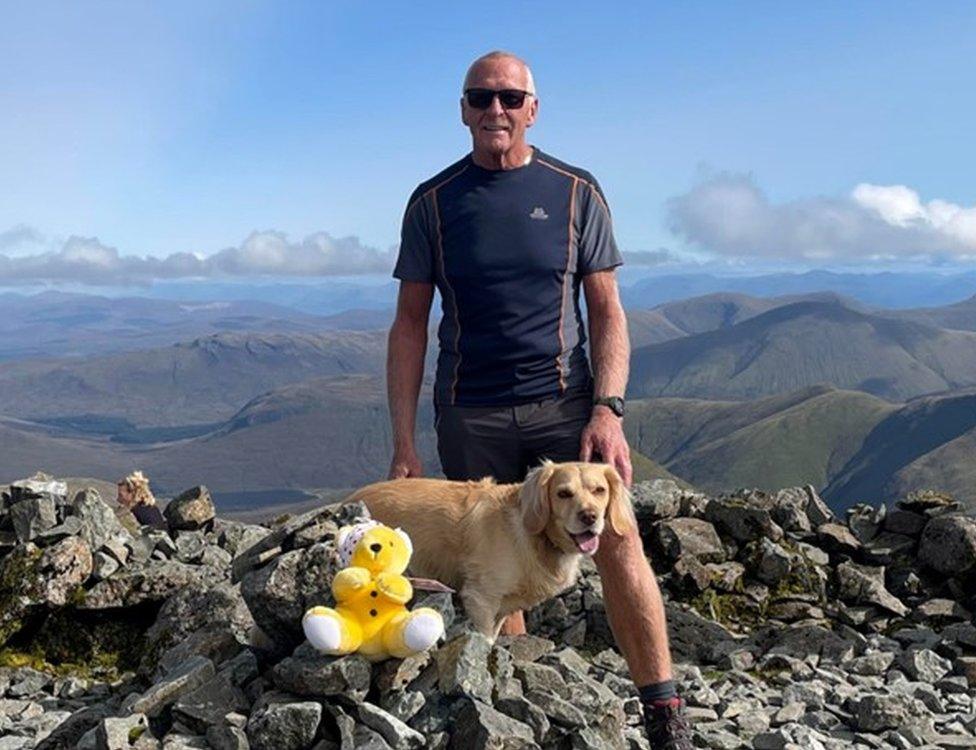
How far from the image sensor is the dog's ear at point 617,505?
26.8 feet

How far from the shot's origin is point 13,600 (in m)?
12.4

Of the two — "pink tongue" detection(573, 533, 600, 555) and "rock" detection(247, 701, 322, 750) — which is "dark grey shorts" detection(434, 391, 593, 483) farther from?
"rock" detection(247, 701, 322, 750)

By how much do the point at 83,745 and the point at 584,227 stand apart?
5.97m

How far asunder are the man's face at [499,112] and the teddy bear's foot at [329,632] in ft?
14.6

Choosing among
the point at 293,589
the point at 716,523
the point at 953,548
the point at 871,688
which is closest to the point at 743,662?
the point at 871,688

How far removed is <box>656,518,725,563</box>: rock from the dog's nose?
29.1ft

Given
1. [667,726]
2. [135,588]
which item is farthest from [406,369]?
[135,588]

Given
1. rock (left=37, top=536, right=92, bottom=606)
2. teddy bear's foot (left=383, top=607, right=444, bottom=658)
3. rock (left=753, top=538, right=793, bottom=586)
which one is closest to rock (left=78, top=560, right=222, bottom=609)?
rock (left=37, top=536, right=92, bottom=606)

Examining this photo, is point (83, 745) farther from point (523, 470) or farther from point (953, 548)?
point (953, 548)

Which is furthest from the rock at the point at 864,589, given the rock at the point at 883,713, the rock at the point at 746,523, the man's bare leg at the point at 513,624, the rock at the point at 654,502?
the man's bare leg at the point at 513,624

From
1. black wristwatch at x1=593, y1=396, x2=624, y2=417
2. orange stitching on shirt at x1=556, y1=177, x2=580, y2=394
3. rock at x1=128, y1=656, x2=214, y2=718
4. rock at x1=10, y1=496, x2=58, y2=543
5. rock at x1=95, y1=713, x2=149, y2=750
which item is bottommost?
rock at x1=10, y1=496, x2=58, y2=543

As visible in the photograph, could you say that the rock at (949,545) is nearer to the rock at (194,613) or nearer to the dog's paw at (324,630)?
the rock at (194,613)

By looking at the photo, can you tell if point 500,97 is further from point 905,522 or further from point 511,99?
point 905,522

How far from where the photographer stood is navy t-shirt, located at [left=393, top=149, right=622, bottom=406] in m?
8.87
